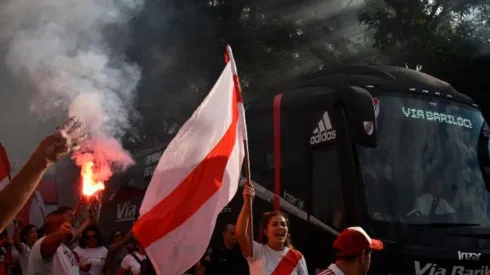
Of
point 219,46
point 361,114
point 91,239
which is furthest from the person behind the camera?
point 219,46

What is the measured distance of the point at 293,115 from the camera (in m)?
8.28

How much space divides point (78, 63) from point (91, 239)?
311cm

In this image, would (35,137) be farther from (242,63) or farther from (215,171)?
(242,63)

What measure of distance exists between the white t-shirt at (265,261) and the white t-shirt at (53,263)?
1511 millimetres

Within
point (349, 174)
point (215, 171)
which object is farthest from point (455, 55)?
point (215, 171)

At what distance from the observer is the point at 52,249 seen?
5.59 metres

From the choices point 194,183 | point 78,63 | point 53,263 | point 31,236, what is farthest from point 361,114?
point 78,63

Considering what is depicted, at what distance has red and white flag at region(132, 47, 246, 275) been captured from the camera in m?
4.83

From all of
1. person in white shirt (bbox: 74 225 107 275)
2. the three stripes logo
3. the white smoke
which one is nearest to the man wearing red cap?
the three stripes logo

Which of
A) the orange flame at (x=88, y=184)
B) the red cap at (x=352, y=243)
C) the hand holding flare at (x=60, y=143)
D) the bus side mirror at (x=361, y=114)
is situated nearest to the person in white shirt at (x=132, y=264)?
the orange flame at (x=88, y=184)

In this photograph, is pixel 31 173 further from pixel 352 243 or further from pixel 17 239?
pixel 17 239

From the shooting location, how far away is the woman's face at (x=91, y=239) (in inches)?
342

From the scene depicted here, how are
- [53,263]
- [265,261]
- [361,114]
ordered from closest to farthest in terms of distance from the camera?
[265,261]
[53,263]
[361,114]

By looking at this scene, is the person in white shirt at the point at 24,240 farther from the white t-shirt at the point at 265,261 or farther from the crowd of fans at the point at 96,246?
the white t-shirt at the point at 265,261
